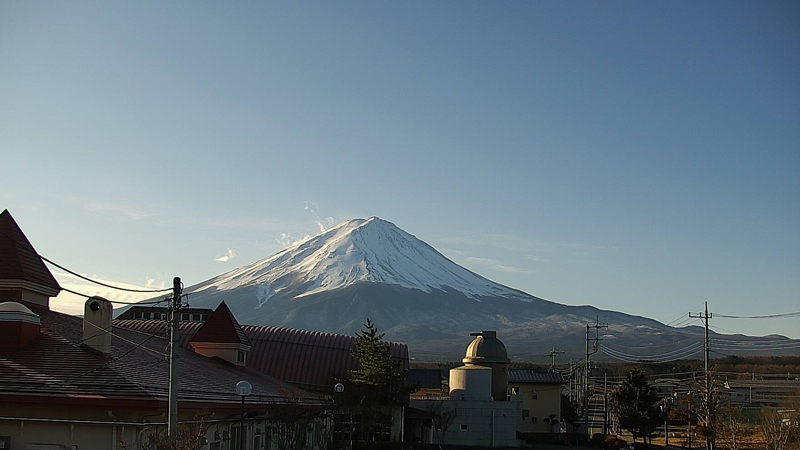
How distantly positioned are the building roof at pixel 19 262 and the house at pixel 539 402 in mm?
43744

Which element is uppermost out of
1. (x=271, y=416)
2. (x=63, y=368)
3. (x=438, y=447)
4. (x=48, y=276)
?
(x=48, y=276)

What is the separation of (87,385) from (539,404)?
5005cm

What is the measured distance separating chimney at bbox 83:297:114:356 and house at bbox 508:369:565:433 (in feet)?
149

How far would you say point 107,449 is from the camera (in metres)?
15.8

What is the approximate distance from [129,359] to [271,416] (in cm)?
415

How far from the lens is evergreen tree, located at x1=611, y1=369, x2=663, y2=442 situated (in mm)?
51562

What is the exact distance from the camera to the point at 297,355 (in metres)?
46.4

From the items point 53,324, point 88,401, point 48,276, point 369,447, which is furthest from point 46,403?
point 369,447

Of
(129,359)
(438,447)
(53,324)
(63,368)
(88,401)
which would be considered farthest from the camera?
(438,447)

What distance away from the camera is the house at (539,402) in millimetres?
61844

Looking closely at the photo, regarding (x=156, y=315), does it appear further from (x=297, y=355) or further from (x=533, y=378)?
(x=533, y=378)

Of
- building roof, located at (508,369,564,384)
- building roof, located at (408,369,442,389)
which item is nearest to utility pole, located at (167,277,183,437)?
building roof, located at (508,369,564,384)

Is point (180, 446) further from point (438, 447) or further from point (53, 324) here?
point (438, 447)

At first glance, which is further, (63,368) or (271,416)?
(271,416)
